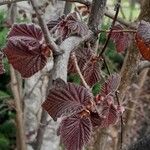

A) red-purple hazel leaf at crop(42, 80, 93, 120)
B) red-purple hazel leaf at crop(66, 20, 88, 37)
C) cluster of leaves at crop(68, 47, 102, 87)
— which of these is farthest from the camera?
cluster of leaves at crop(68, 47, 102, 87)

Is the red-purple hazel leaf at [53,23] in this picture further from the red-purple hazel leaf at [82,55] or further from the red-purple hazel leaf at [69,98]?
the red-purple hazel leaf at [69,98]

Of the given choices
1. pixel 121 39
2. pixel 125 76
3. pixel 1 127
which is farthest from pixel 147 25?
pixel 1 127

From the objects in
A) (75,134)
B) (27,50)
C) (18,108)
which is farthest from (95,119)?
(18,108)

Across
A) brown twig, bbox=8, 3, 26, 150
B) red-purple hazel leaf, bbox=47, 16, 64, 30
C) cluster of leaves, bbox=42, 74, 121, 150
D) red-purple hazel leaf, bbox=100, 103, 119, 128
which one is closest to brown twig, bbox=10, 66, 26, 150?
brown twig, bbox=8, 3, 26, 150

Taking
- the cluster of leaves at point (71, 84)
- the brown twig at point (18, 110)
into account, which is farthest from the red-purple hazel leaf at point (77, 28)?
the brown twig at point (18, 110)

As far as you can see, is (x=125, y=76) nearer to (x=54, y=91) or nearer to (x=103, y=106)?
(x=103, y=106)

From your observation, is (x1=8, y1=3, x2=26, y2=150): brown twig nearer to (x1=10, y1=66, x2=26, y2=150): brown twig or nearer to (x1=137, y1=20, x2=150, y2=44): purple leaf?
(x1=10, y1=66, x2=26, y2=150): brown twig
